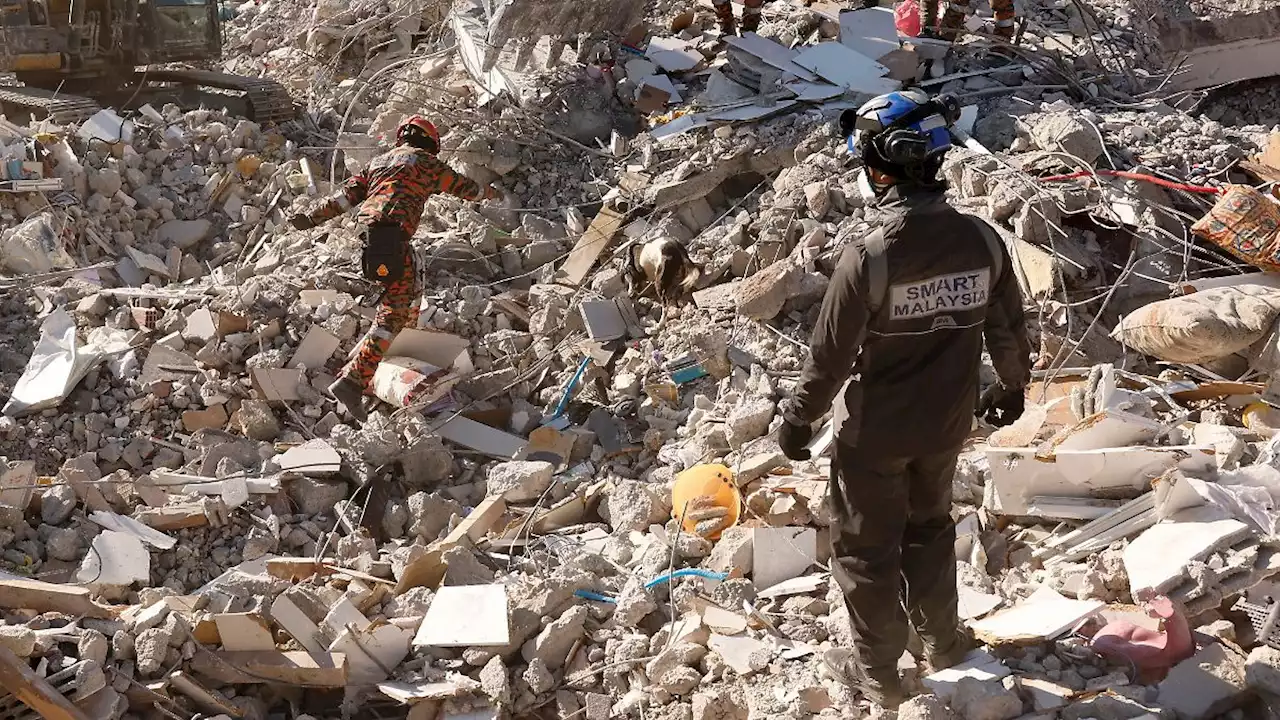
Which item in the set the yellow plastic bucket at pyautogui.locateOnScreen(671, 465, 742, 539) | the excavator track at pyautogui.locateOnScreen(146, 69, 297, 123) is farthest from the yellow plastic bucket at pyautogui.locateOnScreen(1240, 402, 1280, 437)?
the excavator track at pyautogui.locateOnScreen(146, 69, 297, 123)

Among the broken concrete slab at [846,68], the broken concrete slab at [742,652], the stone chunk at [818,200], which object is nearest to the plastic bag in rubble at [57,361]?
the stone chunk at [818,200]

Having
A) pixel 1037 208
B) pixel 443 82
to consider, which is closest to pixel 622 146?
pixel 443 82

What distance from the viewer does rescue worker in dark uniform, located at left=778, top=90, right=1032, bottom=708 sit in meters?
3.29

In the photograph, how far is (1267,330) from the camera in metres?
5.02

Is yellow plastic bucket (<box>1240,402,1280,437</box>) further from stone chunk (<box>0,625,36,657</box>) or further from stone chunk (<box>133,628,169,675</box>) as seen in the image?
stone chunk (<box>0,625,36,657</box>)

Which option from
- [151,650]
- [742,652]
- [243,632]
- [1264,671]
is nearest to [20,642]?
[151,650]

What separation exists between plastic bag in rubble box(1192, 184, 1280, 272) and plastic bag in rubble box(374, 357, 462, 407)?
4060 mm

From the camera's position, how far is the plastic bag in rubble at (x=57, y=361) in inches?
257

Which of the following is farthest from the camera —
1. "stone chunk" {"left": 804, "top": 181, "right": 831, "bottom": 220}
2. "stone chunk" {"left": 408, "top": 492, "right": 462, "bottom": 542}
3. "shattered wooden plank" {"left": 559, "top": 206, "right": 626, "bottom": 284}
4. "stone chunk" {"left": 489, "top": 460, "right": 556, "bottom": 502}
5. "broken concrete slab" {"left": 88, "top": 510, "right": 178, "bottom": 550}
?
"shattered wooden plank" {"left": 559, "top": 206, "right": 626, "bottom": 284}

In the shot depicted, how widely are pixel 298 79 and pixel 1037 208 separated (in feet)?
28.9

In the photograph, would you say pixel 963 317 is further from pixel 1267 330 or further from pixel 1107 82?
pixel 1107 82

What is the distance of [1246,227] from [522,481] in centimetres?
372

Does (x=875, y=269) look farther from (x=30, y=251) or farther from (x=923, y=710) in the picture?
(x=30, y=251)

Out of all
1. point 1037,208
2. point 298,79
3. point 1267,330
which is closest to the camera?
point 1267,330
